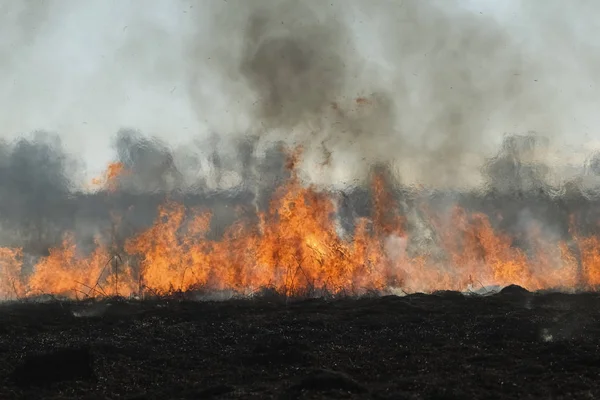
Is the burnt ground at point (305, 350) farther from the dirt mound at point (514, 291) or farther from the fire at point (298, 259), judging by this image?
the fire at point (298, 259)

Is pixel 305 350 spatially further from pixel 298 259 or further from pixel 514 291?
pixel 514 291

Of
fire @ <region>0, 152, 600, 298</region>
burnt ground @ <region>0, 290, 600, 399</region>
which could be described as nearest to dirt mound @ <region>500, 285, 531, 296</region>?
burnt ground @ <region>0, 290, 600, 399</region>

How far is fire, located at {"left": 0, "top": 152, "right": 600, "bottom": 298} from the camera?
35844 millimetres

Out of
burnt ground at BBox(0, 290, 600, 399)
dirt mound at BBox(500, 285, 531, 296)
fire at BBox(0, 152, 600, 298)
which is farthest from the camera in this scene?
fire at BBox(0, 152, 600, 298)

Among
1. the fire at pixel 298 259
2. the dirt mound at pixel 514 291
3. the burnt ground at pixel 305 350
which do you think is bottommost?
the burnt ground at pixel 305 350

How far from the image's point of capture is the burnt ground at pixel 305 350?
49.2ft

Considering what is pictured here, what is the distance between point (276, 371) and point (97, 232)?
3295 centimetres

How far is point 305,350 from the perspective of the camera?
1906cm

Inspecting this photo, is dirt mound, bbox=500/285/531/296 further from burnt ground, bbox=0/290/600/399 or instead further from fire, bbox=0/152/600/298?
fire, bbox=0/152/600/298

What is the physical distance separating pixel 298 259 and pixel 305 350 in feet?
53.8

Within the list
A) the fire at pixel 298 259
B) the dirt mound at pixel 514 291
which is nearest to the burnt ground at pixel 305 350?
the dirt mound at pixel 514 291

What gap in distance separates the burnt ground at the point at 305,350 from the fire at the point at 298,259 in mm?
7261

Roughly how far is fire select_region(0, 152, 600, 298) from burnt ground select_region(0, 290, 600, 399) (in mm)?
7261

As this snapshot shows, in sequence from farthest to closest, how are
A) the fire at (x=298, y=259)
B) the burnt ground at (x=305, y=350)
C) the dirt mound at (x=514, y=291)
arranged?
1. the fire at (x=298, y=259)
2. the dirt mound at (x=514, y=291)
3. the burnt ground at (x=305, y=350)
